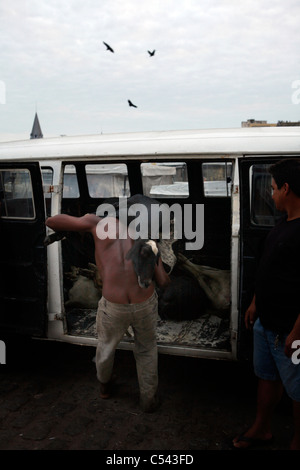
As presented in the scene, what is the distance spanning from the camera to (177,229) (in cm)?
533

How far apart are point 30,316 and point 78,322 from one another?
0.58 meters

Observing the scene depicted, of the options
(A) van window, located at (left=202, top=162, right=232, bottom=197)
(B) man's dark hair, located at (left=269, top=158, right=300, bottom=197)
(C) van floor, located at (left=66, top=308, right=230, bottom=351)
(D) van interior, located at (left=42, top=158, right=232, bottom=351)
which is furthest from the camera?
(A) van window, located at (left=202, top=162, right=232, bottom=197)

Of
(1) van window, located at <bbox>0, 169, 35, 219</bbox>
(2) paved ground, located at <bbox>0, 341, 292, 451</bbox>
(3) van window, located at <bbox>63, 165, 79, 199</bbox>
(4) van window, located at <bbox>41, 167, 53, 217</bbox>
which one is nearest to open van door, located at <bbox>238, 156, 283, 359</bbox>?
(2) paved ground, located at <bbox>0, 341, 292, 451</bbox>

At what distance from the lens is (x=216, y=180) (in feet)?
17.0

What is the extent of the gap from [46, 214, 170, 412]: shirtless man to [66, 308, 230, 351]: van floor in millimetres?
339

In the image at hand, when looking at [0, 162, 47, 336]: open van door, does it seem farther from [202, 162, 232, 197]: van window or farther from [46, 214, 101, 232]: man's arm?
[202, 162, 232, 197]: van window

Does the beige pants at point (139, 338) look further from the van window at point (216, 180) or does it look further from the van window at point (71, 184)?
the van window at point (71, 184)

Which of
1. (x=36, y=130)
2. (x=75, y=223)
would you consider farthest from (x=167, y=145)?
(x=36, y=130)

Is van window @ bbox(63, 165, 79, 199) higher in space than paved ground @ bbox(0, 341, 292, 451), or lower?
higher

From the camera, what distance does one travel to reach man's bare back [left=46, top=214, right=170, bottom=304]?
3322 mm

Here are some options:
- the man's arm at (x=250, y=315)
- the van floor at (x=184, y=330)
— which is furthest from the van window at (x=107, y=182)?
the man's arm at (x=250, y=315)

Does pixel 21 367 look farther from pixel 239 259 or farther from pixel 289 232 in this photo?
pixel 289 232
